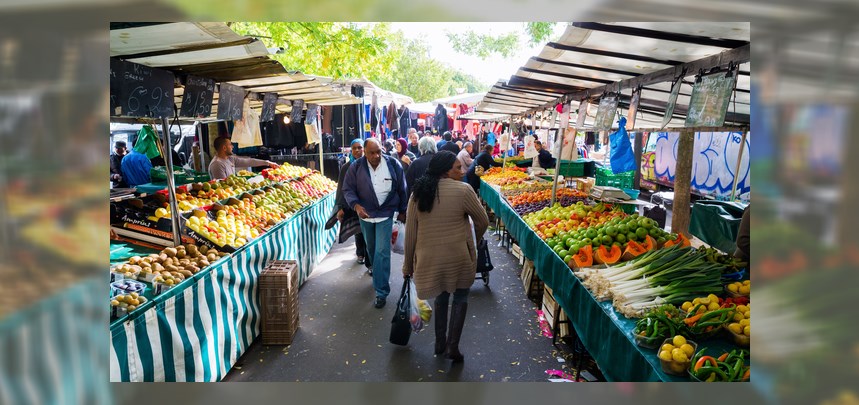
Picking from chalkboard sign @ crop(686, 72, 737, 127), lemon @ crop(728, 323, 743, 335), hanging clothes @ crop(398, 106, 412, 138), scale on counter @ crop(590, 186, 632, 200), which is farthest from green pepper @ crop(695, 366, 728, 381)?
hanging clothes @ crop(398, 106, 412, 138)

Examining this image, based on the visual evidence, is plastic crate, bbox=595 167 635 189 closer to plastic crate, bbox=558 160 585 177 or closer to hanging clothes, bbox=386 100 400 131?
plastic crate, bbox=558 160 585 177

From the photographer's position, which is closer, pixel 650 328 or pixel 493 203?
pixel 650 328

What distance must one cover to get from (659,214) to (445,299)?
5710 millimetres

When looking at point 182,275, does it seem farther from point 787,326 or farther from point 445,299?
point 787,326

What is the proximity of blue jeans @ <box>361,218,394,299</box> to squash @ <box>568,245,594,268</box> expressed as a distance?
230 centimetres

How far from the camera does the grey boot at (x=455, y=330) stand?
444 centimetres

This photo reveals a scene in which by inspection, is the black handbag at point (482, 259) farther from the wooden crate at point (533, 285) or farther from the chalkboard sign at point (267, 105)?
the chalkboard sign at point (267, 105)

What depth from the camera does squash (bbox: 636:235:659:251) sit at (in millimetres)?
4680

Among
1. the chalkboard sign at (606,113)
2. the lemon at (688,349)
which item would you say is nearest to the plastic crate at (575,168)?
the chalkboard sign at (606,113)

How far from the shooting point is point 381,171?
19.4 ft

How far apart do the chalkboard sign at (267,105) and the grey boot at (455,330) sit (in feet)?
15.2

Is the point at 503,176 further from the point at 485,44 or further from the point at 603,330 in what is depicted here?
the point at 485,44

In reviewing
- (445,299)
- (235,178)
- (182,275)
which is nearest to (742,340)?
(445,299)

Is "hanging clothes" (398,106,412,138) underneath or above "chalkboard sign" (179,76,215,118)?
above
